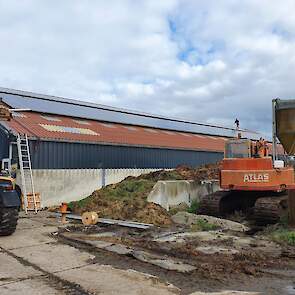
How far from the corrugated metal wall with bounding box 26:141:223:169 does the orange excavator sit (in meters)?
7.81

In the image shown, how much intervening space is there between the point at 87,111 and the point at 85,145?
25.3 ft

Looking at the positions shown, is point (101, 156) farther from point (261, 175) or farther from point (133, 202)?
point (261, 175)

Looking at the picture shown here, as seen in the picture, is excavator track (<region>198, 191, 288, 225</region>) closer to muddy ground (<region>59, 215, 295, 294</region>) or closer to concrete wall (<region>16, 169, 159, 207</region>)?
muddy ground (<region>59, 215, 295, 294</region>)

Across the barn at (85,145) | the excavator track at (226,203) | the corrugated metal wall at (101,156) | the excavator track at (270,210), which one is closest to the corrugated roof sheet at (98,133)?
the barn at (85,145)

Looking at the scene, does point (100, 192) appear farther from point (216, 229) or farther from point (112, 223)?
point (216, 229)

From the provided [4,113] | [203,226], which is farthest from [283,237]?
[4,113]

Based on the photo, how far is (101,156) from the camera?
2367cm

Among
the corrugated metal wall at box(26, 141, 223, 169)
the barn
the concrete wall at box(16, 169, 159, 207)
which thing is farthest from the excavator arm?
the corrugated metal wall at box(26, 141, 223, 169)

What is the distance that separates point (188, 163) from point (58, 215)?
586 inches

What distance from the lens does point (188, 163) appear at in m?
30.4

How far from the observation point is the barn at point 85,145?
66.9 feet

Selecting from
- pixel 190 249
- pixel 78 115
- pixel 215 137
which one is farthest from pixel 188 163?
pixel 190 249

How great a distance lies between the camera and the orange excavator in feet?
44.1

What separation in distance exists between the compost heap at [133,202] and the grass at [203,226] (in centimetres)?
107
